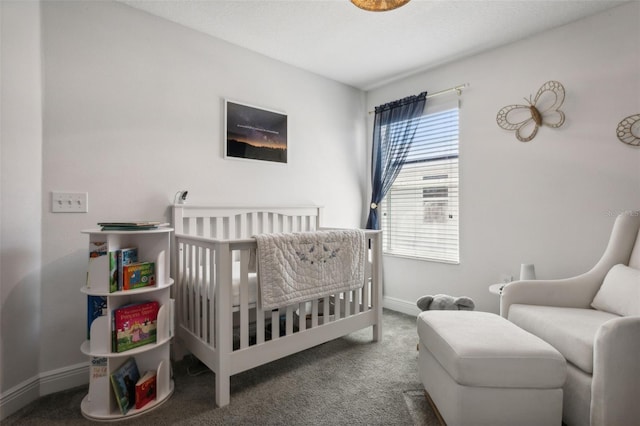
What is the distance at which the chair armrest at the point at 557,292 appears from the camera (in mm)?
1891

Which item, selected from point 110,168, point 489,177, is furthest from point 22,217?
point 489,177

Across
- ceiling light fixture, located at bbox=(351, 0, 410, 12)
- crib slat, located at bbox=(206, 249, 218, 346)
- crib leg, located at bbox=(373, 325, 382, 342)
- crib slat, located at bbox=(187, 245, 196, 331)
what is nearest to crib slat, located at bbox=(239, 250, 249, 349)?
crib slat, located at bbox=(206, 249, 218, 346)

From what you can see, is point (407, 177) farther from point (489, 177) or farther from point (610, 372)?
point (610, 372)

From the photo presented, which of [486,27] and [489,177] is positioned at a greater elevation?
[486,27]

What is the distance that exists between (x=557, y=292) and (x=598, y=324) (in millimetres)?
364

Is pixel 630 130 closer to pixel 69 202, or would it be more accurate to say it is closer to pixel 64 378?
pixel 69 202

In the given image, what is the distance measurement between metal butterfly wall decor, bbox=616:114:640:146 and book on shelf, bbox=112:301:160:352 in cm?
298

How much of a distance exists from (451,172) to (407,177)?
0.45 m

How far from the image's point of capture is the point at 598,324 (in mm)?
1553

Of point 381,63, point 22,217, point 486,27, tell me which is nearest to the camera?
point 22,217

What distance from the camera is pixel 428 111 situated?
305cm

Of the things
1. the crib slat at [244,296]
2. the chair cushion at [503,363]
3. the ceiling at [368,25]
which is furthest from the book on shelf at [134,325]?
the ceiling at [368,25]

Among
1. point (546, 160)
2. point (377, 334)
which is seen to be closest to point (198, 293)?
point (377, 334)

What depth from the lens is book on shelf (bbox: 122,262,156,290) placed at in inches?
63.1
